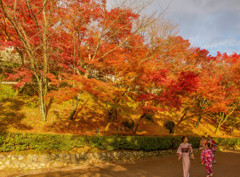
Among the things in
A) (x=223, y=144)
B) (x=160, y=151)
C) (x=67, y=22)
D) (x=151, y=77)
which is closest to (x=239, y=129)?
(x=223, y=144)

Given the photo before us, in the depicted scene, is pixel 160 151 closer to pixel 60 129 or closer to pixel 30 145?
pixel 60 129

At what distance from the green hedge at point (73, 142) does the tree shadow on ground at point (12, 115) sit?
3521 millimetres

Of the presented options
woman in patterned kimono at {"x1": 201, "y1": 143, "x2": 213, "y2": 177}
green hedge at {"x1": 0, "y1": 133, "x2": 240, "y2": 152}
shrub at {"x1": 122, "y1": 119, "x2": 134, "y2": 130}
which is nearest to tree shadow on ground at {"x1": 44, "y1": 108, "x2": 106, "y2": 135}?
shrub at {"x1": 122, "y1": 119, "x2": 134, "y2": 130}

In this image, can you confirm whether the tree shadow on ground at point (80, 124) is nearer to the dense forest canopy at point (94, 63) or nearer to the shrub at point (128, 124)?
the dense forest canopy at point (94, 63)

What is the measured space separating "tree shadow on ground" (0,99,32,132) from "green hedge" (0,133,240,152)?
352 centimetres

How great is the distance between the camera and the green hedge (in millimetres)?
6977

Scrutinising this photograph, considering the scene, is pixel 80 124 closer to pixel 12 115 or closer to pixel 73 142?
pixel 73 142

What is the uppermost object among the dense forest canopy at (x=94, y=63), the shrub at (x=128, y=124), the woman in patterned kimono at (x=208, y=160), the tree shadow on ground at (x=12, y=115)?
the dense forest canopy at (x=94, y=63)

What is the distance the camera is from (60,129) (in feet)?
36.4

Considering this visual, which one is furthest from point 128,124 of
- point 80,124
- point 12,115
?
point 12,115

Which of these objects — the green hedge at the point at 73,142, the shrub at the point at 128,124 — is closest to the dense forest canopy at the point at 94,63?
the shrub at the point at 128,124

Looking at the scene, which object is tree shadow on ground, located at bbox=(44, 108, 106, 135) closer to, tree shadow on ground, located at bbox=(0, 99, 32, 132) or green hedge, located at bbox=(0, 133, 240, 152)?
tree shadow on ground, located at bbox=(0, 99, 32, 132)

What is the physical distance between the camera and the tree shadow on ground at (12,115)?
33.7 feet

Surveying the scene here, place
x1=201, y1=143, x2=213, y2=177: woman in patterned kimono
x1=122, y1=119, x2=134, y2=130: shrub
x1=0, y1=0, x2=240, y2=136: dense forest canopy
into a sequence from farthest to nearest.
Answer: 1. x1=122, y1=119, x2=134, y2=130: shrub
2. x1=0, y1=0, x2=240, y2=136: dense forest canopy
3. x1=201, y1=143, x2=213, y2=177: woman in patterned kimono
